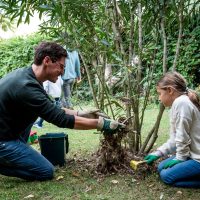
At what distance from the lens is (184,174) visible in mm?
A: 2842

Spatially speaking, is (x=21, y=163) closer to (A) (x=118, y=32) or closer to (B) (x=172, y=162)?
(B) (x=172, y=162)

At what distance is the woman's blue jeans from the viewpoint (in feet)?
10.4

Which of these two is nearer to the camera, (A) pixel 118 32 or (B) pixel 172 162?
(B) pixel 172 162

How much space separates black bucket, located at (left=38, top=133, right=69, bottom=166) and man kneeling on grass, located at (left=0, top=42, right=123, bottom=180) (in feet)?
0.93

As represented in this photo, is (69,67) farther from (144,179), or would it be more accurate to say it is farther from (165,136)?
(144,179)

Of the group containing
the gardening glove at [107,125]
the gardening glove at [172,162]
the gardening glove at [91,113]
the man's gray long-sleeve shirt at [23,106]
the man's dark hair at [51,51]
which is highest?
the man's dark hair at [51,51]

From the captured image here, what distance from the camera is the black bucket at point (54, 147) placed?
353 cm

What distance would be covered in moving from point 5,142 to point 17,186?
1.36ft

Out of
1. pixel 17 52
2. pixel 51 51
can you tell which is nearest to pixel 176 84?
pixel 51 51

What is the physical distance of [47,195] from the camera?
2.88m

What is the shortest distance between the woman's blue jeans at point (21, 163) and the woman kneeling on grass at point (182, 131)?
110 cm

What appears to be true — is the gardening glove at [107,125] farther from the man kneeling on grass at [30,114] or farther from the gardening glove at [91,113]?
the gardening glove at [91,113]

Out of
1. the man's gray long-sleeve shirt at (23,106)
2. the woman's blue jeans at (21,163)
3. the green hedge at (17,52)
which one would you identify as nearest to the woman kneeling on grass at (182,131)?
the man's gray long-sleeve shirt at (23,106)

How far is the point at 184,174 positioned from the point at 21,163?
1463 millimetres
